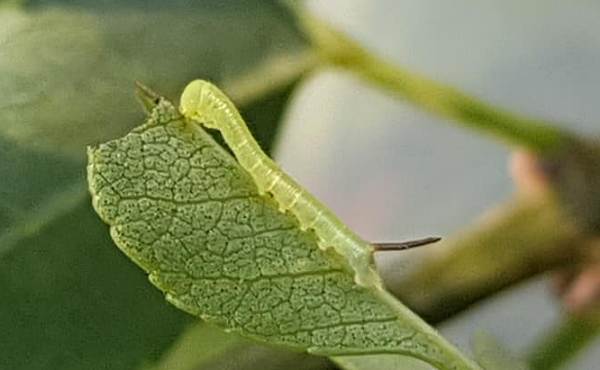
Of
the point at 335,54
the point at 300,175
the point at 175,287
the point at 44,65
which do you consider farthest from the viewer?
the point at 300,175

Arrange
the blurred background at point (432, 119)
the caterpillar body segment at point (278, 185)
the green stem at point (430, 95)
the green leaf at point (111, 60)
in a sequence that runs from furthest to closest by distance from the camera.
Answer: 1. the blurred background at point (432, 119)
2. the green stem at point (430, 95)
3. the green leaf at point (111, 60)
4. the caterpillar body segment at point (278, 185)

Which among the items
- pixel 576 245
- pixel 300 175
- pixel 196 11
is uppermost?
pixel 196 11

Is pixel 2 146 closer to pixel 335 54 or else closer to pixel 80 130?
pixel 80 130

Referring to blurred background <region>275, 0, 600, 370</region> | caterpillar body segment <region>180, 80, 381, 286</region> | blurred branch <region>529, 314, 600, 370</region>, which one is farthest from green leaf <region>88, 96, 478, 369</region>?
blurred background <region>275, 0, 600, 370</region>

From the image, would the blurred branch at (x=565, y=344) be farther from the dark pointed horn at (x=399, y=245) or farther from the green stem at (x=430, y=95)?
the dark pointed horn at (x=399, y=245)

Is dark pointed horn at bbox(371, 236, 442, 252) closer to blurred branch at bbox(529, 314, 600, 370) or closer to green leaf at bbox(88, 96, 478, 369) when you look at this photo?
green leaf at bbox(88, 96, 478, 369)

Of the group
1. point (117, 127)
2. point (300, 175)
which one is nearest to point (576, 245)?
point (117, 127)

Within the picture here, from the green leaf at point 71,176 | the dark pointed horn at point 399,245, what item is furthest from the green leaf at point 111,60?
the dark pointed horn at point 399,245
